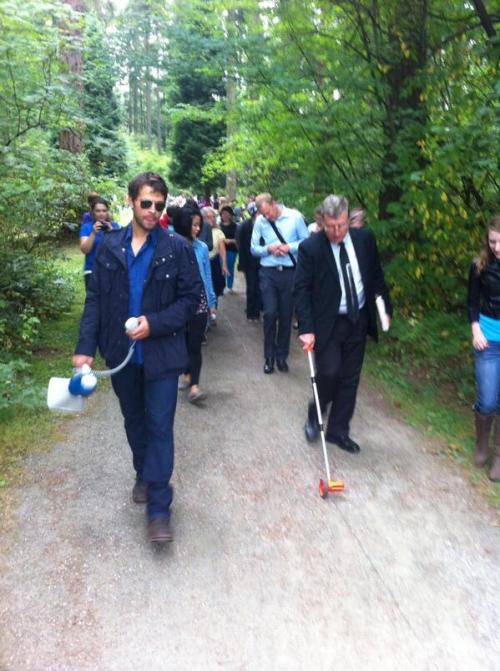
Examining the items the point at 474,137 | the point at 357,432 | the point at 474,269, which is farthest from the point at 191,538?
the point at 474,137

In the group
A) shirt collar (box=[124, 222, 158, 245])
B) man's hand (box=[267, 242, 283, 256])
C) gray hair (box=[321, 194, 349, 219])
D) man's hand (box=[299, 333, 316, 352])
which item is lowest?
man's hand (box=[299, 333, 316, 352])

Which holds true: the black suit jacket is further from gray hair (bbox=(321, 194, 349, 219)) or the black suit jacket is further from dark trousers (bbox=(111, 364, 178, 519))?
dark trousers (bbox=(111, 364, 178, 519))

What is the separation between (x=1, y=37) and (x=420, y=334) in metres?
5.50

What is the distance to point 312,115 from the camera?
285 inches

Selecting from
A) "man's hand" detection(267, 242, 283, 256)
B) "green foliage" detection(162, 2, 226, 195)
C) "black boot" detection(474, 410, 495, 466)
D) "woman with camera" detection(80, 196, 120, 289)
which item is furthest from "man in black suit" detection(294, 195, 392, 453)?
"green foliage" detection(162, 2, 226, 195)

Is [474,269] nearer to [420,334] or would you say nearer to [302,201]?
[420,334]

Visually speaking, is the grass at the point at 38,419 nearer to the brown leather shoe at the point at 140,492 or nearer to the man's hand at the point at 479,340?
the brown leather shoe at the point at 140,492

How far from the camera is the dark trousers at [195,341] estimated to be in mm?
6031

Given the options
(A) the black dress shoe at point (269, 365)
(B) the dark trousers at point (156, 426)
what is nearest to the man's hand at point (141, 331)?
(B) the dark trousers at point (156, 426)

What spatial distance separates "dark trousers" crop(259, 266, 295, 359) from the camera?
7008 millimetres

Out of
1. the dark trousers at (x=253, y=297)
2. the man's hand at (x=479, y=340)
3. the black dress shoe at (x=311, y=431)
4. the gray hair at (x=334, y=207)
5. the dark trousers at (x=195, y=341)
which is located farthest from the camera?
the dark trousers at (x=253, y=297)

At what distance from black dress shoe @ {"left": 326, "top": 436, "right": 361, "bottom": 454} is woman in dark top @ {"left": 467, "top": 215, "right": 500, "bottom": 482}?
1.06m

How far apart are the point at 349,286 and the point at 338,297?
0.12 meters

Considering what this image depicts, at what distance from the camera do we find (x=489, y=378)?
177 inches
